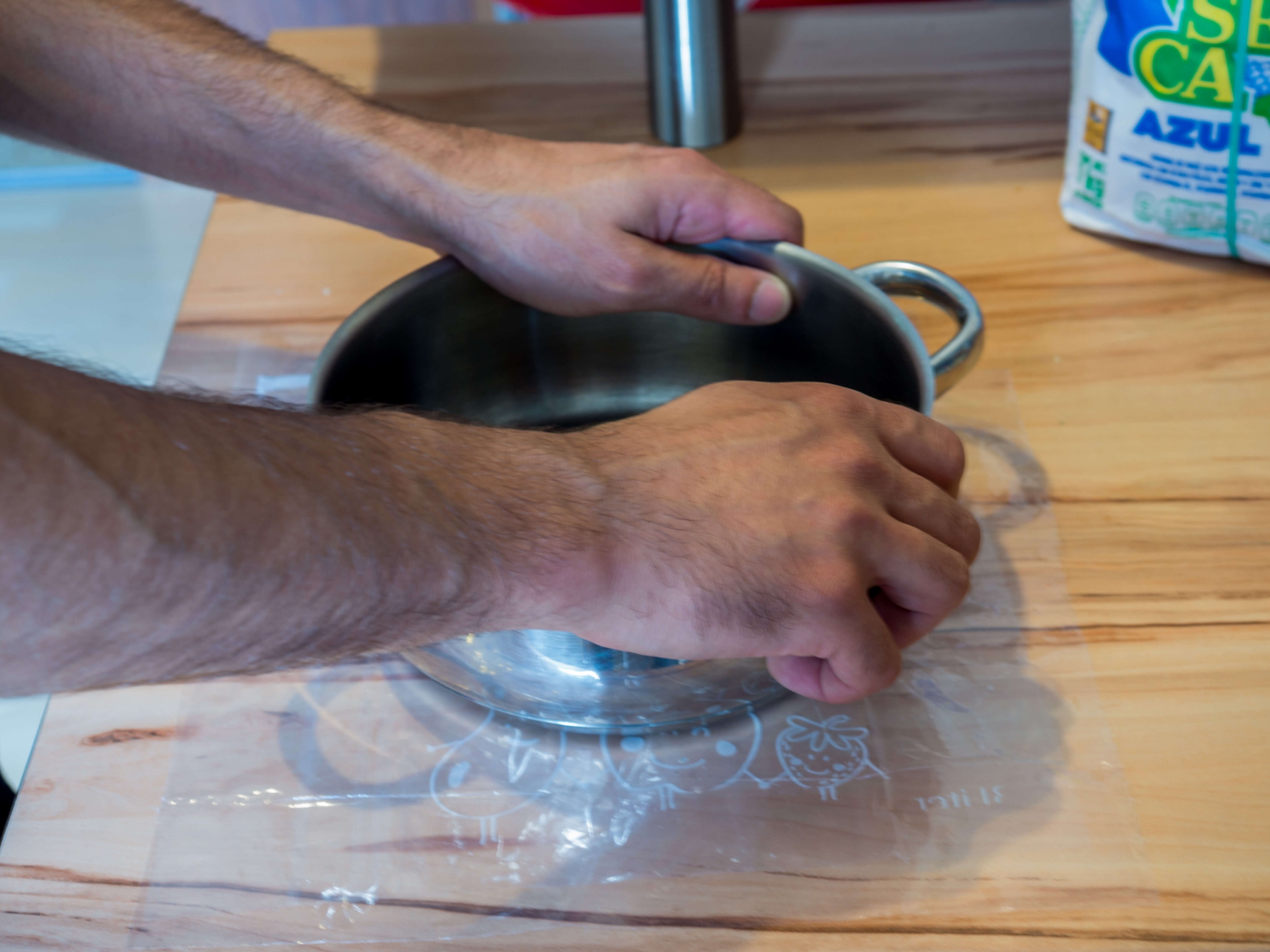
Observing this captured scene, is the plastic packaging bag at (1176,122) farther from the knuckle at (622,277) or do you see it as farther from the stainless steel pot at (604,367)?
the knuckle at (622,277)

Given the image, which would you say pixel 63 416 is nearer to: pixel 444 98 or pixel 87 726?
pixel 87 726

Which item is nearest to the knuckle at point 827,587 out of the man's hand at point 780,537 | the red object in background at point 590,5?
the man's hand at point 780,537

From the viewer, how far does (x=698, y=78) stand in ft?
2.50

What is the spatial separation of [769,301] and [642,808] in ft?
0.87

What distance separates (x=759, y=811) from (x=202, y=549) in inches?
9.8

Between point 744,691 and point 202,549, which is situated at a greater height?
point 202,549

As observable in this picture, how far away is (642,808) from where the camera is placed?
1.44 ft

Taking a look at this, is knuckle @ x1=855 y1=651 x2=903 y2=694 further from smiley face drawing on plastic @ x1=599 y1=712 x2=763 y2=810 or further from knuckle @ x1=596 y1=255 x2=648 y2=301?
knuckle @ x1=596 y1=255 x2=648 y2=301

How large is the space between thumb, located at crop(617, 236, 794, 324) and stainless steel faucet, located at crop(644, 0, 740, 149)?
0.26 metres

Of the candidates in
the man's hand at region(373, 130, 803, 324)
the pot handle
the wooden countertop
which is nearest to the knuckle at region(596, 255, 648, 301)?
the man's hand at region(373, 130, 803, 324)

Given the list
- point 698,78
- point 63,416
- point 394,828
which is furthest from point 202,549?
point 698,78

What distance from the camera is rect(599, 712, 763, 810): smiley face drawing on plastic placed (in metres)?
0.45

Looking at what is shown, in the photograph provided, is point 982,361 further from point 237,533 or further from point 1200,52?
point 237,533

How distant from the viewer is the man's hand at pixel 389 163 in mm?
540
